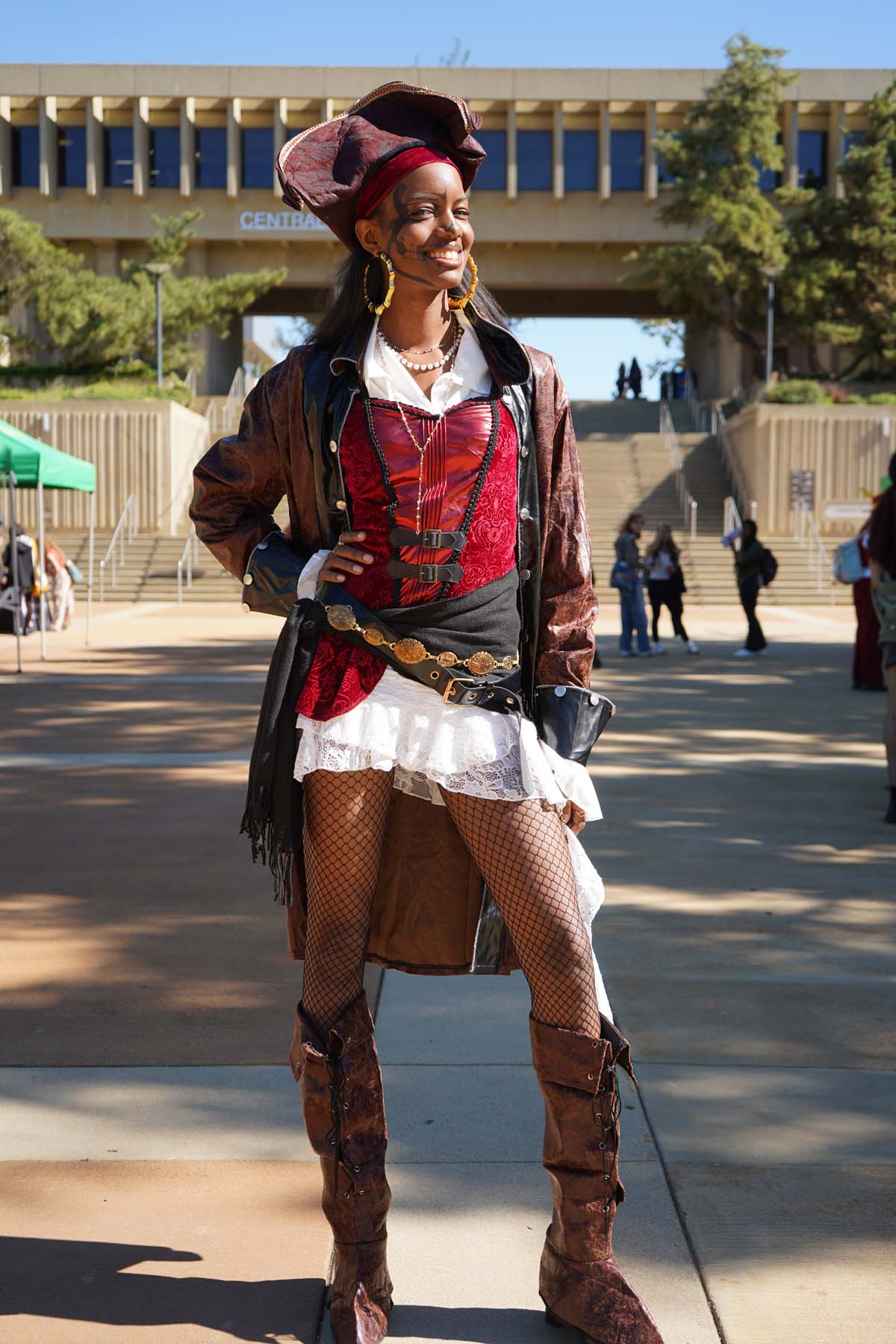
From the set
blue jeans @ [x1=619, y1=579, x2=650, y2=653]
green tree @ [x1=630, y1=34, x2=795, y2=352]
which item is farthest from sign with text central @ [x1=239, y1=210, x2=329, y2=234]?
blue jeans @ [x1=619, y1=579, x2=650, y2=653]

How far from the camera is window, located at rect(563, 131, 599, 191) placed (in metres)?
47.0

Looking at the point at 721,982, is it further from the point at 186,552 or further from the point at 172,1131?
the point at 186,552

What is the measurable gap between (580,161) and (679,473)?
15.2 m

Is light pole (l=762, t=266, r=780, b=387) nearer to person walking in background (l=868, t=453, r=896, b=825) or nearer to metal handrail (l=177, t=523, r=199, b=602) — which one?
metal handrail (l=177, t=523, r=199, b=602)

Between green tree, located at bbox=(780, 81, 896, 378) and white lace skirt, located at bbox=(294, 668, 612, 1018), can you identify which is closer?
white lace skirt, located at bbox=(294, 668, 612, 1018)

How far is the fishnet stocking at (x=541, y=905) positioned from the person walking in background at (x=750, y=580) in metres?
13.8

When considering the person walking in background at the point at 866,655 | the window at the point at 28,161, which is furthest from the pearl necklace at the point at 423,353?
the window at the point at 28,161

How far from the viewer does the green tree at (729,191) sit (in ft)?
130

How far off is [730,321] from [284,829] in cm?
4176

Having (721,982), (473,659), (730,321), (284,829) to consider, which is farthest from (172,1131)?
(730,321)

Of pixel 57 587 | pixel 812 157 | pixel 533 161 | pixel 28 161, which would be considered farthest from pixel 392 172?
pixel 812 157

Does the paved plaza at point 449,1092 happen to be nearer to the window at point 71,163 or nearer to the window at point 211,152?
the window at point 211,152

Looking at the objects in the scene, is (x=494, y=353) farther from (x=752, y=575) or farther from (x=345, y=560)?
(x=752, y=575)

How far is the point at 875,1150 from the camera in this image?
3168mm
